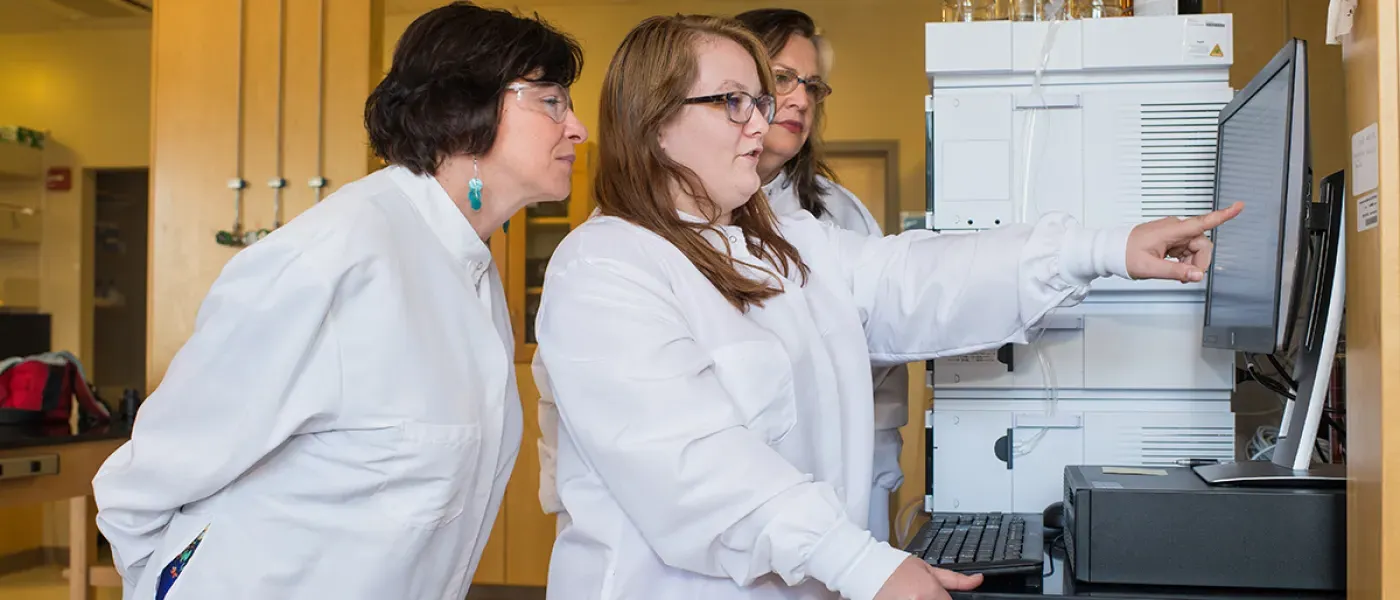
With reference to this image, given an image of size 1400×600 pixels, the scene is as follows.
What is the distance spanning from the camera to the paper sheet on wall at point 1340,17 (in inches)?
45.1

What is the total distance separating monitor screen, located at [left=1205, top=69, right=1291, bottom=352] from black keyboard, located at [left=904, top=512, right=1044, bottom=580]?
379 mm

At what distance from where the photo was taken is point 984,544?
54.0 inches

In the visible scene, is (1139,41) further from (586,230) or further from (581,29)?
(581,29)

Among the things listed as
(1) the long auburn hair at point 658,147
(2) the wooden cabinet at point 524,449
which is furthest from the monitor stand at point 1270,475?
(2) the wooden cabinet at point 524,449

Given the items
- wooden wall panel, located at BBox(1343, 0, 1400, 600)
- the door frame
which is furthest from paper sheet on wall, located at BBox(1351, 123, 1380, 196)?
the door frame

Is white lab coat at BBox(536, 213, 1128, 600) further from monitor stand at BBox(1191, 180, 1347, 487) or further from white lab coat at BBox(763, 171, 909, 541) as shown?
white lab coat at BBox(763, 171, 909, 541)

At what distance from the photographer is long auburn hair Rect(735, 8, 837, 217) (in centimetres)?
193

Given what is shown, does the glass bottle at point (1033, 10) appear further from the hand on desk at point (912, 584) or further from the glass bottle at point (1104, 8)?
the hand on desk at point (912, 584)

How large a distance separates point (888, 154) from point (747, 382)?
14.5ft

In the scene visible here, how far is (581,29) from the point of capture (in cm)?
560

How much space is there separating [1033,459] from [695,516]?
86 cm

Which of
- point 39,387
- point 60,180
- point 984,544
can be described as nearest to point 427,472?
point 984,544

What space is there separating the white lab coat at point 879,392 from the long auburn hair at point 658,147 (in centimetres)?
62

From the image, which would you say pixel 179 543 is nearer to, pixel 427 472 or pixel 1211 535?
pixel 427 472
